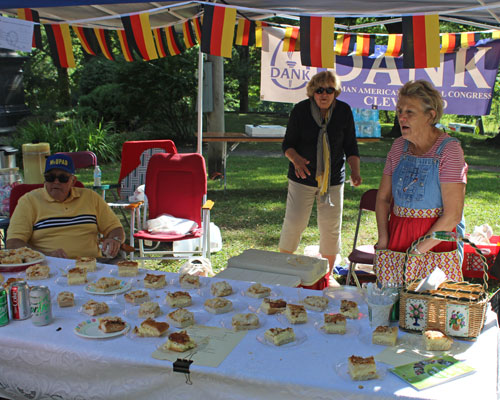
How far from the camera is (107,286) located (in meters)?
2.50

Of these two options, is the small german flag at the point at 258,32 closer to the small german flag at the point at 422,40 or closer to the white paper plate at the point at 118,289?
the small german flag at the point at 422,40

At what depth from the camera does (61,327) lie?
2107 millimetres

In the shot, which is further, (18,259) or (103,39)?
(103,39)

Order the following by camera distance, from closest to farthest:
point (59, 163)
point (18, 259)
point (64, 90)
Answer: point (18, 259), point (59, 163), point (64, 90)

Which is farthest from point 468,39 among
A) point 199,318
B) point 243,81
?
point 243,81

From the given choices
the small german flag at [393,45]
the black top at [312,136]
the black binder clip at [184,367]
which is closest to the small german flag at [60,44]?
the black top at [312,136]

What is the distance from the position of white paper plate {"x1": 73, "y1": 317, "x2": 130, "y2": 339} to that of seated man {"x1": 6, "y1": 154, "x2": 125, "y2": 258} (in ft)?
4.55

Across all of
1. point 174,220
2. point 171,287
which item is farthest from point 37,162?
point 171,287

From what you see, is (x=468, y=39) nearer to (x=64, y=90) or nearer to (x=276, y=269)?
(x=276, y=269)

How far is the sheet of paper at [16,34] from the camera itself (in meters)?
3.61

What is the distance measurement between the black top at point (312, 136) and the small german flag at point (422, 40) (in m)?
0.74

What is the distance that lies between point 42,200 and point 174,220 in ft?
5.10

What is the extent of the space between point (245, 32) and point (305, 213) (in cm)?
205

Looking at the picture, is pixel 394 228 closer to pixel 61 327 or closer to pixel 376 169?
pixel 61 327
